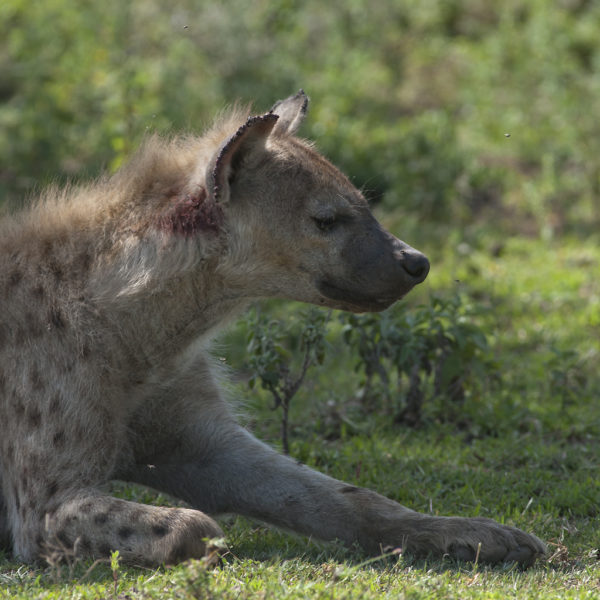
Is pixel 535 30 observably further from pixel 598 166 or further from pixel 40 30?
pixel 40 30

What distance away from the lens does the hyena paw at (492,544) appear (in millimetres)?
3129

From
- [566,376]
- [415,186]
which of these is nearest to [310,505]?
[566,376]

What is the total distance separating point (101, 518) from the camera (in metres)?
3.07

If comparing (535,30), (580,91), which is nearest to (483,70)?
(535,30)

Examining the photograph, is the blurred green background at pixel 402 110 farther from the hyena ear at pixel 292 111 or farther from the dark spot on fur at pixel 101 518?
the dark spot on fur at pixel 101 518

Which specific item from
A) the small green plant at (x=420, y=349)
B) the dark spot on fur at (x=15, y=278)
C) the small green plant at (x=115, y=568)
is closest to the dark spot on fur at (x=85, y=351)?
the dark spot on fur at (x=15, y=278)

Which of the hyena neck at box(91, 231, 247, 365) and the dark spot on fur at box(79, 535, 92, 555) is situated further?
the hyena neck at box(91, 231, 247, 365)

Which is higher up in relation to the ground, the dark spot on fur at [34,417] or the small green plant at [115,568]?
the dark spot on fur at [34,417]

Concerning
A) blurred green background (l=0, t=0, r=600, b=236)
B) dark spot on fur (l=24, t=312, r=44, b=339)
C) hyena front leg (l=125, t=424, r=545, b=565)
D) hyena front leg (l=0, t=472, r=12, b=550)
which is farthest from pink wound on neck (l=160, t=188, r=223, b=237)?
blurred green background (l=0, t=0, r=600, b=236)

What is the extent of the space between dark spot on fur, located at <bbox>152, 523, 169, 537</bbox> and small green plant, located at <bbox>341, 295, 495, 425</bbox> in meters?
1.73

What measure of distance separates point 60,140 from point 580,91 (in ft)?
12.2

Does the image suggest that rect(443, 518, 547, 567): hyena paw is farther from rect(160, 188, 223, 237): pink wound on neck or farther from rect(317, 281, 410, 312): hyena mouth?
rect(160, 188, 223, 237): pink wound on neck

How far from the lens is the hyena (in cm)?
324

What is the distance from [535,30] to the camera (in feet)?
29.7
